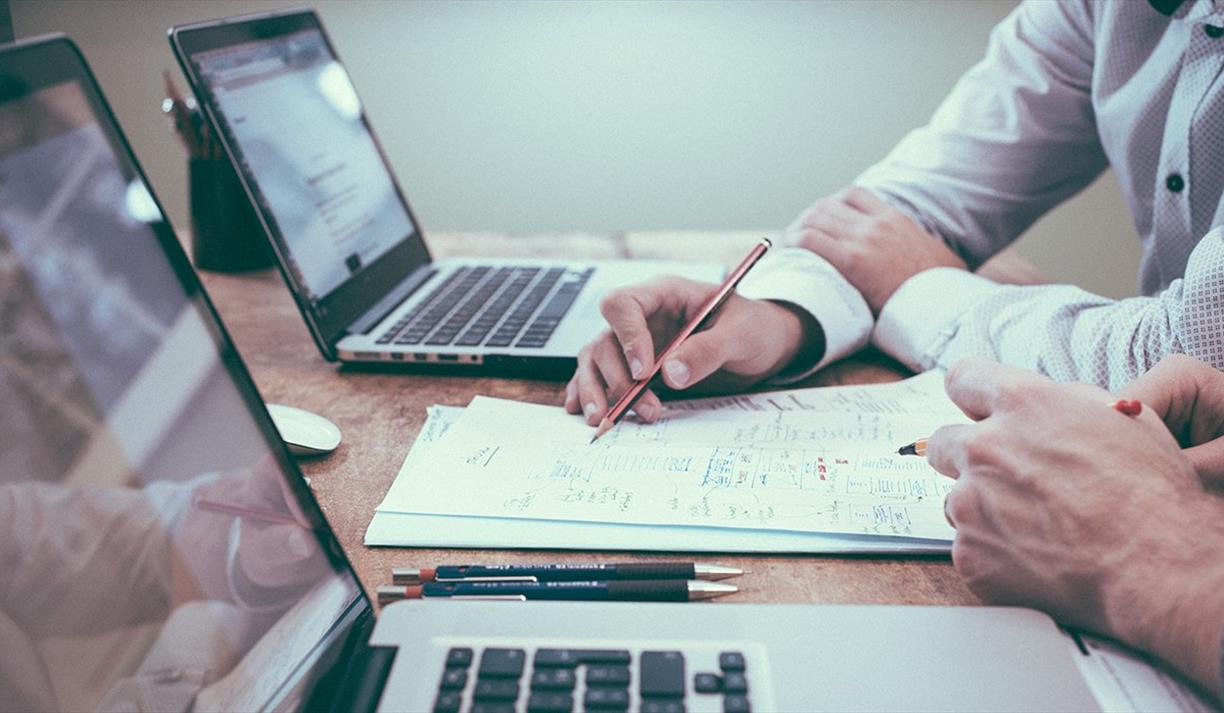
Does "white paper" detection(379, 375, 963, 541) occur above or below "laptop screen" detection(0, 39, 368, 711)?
below

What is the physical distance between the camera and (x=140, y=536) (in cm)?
36

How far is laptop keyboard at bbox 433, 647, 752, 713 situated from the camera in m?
0.39

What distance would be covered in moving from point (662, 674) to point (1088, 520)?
0.24 m

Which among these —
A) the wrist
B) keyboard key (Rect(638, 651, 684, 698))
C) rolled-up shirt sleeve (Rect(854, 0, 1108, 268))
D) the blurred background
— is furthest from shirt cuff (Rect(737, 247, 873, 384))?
the blurred background

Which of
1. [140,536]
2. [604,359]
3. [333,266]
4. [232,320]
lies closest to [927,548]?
[604,359]

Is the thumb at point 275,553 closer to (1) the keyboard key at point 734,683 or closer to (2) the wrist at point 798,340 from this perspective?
(1) the keyboard key at point 734,683

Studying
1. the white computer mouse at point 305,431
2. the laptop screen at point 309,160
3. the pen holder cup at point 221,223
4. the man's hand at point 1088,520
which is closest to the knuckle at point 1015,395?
the man's hand at point 1088,520

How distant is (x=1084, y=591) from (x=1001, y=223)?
76cm

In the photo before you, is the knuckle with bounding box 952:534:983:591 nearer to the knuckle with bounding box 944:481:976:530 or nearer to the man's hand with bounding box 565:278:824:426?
the knuckle with bounding box 944:481:976:530

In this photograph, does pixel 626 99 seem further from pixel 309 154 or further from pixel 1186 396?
pixel 1186 396

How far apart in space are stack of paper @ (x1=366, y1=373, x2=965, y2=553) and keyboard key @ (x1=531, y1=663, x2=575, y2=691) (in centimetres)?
15

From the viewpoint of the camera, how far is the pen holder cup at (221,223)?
1116 mm

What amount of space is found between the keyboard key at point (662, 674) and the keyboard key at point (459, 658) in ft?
0.25

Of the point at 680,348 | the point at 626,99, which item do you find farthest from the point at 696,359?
the point at 626,99
